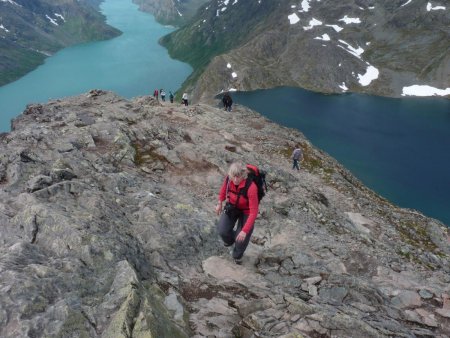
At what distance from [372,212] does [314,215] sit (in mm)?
12206

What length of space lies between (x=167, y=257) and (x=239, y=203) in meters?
4.25

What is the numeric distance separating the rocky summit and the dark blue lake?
94130 millimetres

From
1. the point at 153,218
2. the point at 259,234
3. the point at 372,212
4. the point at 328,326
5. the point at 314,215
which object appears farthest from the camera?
the point at 372,212

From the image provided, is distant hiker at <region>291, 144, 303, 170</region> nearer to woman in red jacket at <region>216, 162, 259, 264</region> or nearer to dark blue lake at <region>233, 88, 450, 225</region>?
woman in red jacket at <region>216, 162, 259, 264</region>

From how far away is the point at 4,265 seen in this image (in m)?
10.8

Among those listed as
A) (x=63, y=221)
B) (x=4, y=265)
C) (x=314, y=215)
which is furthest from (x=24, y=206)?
(x=314, y=215)

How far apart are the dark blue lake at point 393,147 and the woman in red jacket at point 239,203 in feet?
344

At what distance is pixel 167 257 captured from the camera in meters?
15.3

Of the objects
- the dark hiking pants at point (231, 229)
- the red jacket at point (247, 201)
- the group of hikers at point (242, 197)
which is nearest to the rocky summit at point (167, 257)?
the dark hiking pants at point (231, 229)

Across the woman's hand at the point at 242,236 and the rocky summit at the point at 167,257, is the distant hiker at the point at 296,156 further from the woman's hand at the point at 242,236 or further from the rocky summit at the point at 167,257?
the woman's hand at the point at 242,236

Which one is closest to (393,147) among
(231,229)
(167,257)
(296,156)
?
(296,156)

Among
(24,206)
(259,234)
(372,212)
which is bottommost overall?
(372,212)

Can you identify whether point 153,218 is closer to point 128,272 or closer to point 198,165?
point 128,272

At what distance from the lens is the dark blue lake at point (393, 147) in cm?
11625
